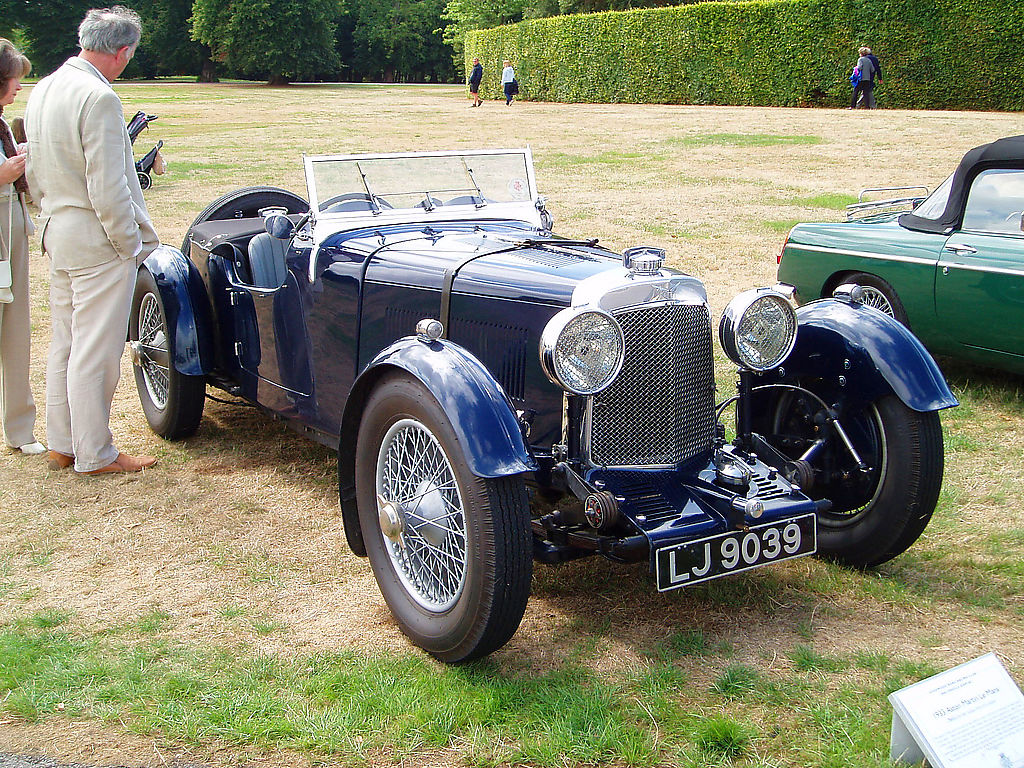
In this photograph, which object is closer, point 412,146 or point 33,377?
point 33,377

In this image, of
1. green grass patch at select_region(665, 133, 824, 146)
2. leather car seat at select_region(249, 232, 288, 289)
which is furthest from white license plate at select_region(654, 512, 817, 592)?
green grass patch at select_region(665, 133, 824, 146)

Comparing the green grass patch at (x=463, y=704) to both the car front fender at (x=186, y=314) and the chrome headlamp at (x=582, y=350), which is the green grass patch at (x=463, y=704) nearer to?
the chrome headlamp at (x=582, y=350)

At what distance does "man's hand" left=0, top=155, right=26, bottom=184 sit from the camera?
4.81 metres

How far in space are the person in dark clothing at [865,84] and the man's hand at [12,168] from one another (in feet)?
70.9

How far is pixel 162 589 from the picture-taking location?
3854 mm

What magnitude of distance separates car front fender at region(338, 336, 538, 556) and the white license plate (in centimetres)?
54

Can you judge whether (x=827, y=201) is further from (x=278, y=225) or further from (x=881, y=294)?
(x=278, y=225)

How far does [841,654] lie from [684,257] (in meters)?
7.07

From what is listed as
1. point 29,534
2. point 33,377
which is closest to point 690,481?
point 29,534

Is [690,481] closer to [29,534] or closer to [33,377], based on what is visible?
[29,534]

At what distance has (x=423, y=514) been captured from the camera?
130 inches

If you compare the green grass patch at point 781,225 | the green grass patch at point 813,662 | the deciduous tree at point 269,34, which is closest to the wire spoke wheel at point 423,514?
the green grass patch at point 813,662

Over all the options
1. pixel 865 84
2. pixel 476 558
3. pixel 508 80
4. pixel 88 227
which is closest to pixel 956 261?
pixel 476 558

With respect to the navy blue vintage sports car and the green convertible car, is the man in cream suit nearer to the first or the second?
the navy blue vintage sports car
